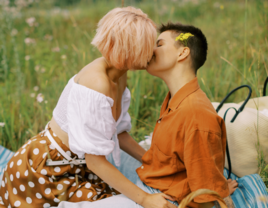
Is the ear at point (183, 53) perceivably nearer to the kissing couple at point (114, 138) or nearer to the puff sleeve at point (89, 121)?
the kissing couple at point (114, 138)

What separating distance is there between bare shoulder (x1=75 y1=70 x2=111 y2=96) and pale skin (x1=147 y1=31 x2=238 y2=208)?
30 cm

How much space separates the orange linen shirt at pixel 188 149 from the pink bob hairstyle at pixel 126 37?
1.03ft

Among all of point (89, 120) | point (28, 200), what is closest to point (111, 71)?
point (89, 120)

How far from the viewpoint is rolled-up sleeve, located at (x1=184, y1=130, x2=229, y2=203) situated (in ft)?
3.83

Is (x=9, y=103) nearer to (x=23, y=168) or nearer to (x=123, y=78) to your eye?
(x=23, y=168)

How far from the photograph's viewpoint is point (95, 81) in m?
1.27

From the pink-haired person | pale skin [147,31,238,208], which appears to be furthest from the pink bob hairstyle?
pale skin [147,31,238,208]

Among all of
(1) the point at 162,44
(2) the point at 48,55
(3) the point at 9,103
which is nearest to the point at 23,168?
(1) the point at 162,44

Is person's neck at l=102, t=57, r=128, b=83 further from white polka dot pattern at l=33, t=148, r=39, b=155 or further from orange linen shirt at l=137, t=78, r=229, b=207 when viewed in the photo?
white polka dot pattern at l=33, t=148, r=39, b=155

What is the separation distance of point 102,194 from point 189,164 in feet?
2.07

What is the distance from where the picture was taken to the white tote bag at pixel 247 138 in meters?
1.59

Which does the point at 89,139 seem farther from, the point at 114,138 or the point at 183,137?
the point at 183,137

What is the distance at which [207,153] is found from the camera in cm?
117

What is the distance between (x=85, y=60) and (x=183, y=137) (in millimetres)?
2237
